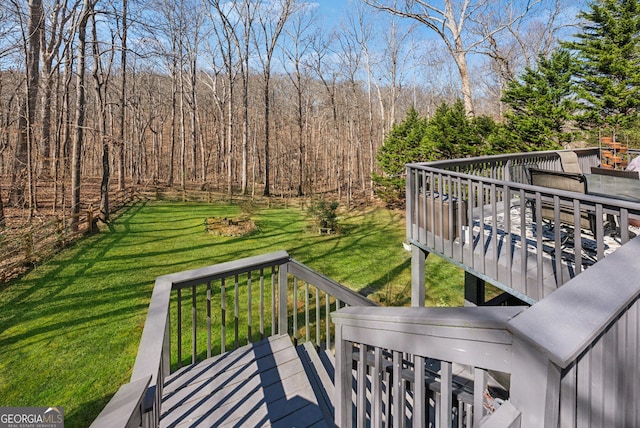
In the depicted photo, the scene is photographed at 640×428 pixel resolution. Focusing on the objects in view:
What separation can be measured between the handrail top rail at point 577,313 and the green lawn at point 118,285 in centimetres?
449

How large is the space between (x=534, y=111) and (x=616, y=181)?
8.12 m

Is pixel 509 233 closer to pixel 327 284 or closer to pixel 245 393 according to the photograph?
pixel 327 284

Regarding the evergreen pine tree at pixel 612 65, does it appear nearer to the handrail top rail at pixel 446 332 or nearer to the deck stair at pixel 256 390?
the deck stair at pixel 256 390

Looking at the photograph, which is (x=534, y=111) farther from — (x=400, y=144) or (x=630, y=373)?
(x=630, y=373)

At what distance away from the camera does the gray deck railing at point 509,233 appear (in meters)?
2.67

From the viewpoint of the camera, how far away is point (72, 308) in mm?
5945

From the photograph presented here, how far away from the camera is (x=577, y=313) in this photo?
0.81 meters

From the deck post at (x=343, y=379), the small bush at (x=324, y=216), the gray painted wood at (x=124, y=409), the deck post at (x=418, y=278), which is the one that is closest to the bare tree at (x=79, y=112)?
the small bush at (x=324, y=216)

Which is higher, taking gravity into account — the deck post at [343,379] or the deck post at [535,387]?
the deck post at [535,387]

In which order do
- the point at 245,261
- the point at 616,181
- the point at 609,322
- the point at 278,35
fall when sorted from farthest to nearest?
the point at 278,35 → the point at 616,181 → the point at 245,261 → the point at 609,322

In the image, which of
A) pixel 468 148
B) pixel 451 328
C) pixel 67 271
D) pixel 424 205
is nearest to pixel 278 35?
pixel 468 148

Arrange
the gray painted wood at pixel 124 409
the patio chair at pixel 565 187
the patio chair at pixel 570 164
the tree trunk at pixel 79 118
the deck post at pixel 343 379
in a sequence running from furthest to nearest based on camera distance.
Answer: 1. the tree trunk at pixel 79 118
2. the patio chair at pixel 570 164
3. the patio chair at pixel 565 187
4. the deck post at pixel 343 379
5. the gray painted wood at pixel 124 409

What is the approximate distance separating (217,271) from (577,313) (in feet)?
8.38

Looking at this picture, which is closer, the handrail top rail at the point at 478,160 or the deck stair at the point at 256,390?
the deck stair at the point at 256,390
